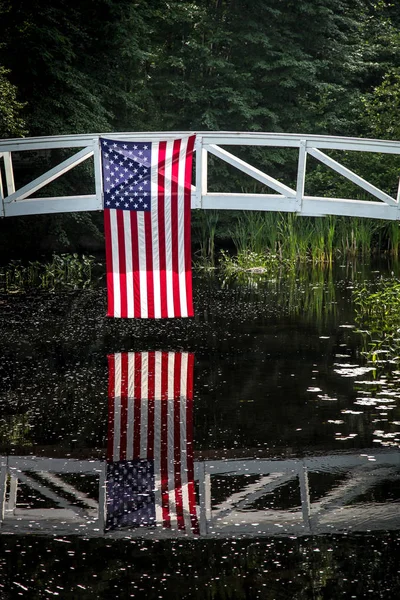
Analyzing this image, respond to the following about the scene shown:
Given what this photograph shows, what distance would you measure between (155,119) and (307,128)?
3287 millimetres

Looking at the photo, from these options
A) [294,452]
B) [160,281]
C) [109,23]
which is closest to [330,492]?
[294,452]

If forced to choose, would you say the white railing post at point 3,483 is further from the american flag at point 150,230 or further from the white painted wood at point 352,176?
the white painted wood at point 352,176

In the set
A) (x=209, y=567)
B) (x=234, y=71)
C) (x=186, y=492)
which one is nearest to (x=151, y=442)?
(x=186, y=492)

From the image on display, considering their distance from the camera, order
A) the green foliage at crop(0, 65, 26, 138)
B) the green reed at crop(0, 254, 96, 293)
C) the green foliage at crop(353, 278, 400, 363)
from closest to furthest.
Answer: the green foliage at crop(353, 278, 400, 363)
the green foliage at crop(0, 65, 26, 138)
the green reed at crop(0, 254, 96, 293)

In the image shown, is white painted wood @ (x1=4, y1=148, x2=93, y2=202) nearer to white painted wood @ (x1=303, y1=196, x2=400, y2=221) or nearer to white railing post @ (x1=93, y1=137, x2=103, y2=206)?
white railing post @ (x1=93, y1=137, x2=103, y2=206)

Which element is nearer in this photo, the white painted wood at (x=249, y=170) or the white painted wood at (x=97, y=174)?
the white painted wood at (x=97, y=174)

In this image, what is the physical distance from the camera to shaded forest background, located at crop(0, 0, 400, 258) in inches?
796

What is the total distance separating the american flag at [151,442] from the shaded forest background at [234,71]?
10.9 m

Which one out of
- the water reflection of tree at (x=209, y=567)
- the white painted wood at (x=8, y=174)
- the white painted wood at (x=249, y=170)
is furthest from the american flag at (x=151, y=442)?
the white painted wood at (x=8, y=174)

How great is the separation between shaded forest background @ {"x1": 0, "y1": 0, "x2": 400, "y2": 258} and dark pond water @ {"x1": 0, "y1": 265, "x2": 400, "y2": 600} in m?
10.5

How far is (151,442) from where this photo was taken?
650 centimetres

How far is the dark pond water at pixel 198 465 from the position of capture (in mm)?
4430

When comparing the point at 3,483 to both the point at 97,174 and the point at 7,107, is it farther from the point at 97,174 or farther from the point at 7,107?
the point at 7,107

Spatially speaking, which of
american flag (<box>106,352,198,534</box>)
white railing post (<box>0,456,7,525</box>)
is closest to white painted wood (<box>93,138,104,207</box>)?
american flag (<box>106,352,198,534</box>)
